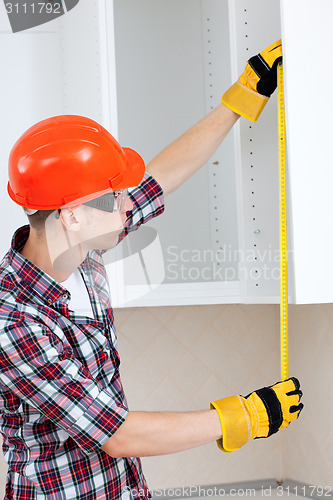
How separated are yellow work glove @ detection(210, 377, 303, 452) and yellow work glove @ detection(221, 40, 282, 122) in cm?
62

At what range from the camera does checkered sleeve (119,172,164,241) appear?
4.51 ft

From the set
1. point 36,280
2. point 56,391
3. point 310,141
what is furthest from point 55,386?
point 310,141

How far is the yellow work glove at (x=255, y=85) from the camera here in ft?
4.20

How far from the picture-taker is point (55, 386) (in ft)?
3.38

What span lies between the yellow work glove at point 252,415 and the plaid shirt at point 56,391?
20 centimetres

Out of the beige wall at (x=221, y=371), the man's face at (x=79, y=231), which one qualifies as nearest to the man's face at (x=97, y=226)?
the man's face at (x=79, y=231)

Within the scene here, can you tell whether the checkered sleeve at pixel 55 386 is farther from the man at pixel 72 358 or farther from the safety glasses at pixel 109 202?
the safety glasses at pixel 109 202

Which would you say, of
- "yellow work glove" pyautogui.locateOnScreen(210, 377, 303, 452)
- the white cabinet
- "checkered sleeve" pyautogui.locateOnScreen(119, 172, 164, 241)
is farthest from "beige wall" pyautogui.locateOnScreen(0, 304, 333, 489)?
"yellow work glove" pyautogui.locateOnScreen(210, 377, 303, 452)

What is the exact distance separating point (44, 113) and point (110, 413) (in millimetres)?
1108

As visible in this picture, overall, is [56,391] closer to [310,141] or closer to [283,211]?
[283,211]

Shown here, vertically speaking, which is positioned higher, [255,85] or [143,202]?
[255,85]

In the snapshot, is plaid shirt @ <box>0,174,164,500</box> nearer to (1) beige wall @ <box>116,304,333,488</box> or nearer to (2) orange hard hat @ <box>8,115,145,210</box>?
(2) orange hard hat @ <box>8,115,145,210</box>

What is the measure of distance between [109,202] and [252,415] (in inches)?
18.8

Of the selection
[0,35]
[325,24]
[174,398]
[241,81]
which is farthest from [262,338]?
[0,35]
